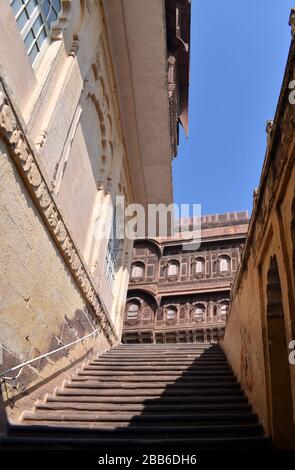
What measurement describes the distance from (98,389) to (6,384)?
6.03ft

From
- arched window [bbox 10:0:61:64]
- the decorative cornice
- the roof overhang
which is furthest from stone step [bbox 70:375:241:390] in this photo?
the roof overhang

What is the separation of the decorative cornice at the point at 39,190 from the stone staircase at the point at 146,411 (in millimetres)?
1600

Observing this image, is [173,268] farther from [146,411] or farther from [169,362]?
[146,411]

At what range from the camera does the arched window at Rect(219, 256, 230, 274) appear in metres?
21.4

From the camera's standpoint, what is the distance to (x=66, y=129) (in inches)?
231

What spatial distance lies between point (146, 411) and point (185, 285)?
673 inches

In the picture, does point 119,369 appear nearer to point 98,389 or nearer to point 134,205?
point 98,389

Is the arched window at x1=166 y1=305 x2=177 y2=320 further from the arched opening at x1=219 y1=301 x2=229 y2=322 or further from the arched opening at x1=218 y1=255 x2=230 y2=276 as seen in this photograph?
the arched opening at x1=218 y1=255 x2=230 y2=276

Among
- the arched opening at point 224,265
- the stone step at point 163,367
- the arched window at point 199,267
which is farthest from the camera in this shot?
the arched window at point 199,267

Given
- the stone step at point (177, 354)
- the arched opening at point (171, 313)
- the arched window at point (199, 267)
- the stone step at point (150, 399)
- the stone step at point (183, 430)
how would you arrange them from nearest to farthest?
the stone step at point (183, 430) < the stone step at point (150, 399) < the stone step at point (177, 354) < the arched opening at point (171, 313) < the arched window at point (199, 267)

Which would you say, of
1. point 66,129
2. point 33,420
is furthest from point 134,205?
point 33,420

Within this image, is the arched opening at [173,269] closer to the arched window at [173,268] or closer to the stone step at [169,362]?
the arched window at [173,268]

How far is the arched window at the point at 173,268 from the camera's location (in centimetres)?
2233
